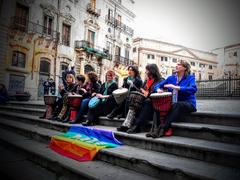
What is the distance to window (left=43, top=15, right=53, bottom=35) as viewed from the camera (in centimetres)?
1733

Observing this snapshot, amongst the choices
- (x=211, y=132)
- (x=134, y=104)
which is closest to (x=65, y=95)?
(x=134, y=104)

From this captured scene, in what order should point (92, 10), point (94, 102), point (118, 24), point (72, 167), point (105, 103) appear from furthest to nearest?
1. point (118, 24)
2. point (92, 10)
3. point (105, 103)
4. point (94, 102)
5. point (72, 167)

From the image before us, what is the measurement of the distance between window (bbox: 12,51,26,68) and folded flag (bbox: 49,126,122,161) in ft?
45.8

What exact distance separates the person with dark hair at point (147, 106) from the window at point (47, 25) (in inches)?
629

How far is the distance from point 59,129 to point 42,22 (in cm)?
1555

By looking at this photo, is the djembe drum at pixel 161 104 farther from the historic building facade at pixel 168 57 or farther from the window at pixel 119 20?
the historic building facade at pixel 168 57

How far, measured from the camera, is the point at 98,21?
2373cm

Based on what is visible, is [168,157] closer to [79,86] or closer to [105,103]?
[105,103]

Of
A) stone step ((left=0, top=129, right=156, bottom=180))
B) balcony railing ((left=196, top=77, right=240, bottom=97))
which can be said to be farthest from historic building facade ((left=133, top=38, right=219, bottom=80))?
stone step ((left=0, top=129, right=156, bottom=180))

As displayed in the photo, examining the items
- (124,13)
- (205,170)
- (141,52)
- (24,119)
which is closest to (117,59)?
(124,13)

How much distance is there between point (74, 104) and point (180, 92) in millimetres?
2977

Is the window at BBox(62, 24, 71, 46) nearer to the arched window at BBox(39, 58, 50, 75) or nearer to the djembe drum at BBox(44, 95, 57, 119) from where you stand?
the arched window at BBox(39, 58, 50, 75)

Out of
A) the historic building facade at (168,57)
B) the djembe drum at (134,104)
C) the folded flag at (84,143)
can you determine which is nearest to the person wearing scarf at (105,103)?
the folded flag at (84,143)

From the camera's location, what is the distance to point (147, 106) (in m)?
3.57
